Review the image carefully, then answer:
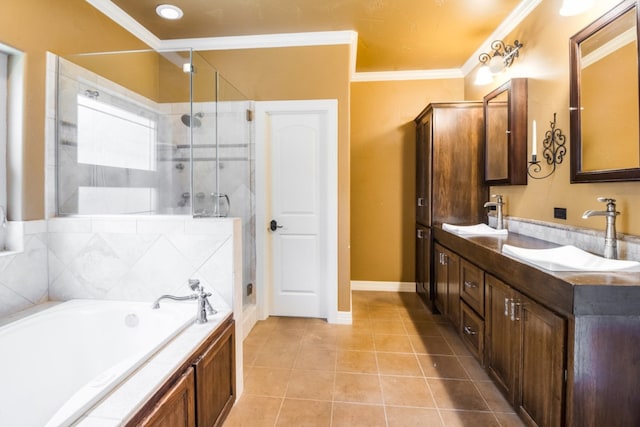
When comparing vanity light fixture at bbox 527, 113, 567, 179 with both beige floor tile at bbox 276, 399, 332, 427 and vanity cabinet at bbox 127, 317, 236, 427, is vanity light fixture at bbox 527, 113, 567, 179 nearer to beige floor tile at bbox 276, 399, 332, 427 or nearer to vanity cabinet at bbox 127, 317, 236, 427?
beige floor tile at bbox 276, 399, 332, 427

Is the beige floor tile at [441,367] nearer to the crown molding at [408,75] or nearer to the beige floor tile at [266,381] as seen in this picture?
the beige floor tile at [266,381]

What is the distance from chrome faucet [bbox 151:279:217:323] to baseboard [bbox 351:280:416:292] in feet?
8.08

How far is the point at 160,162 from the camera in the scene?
248 centimetres

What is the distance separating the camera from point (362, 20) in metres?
2.56

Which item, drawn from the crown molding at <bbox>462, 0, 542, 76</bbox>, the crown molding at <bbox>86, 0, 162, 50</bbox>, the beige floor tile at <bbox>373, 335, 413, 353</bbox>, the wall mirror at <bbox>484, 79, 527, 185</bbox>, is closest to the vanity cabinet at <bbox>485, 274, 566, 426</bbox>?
the beige floor tile at <bbox>373, 335, 413, 353</bbox>

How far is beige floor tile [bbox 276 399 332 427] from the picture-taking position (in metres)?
1.65

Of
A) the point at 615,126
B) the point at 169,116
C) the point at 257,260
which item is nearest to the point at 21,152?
the point at 169,116

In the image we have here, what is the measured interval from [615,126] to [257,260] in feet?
8.77

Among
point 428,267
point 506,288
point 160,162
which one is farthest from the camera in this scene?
point 428,267

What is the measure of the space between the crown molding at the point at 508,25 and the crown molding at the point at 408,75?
0.24m

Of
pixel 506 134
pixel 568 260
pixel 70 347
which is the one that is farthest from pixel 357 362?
pixel 506 134

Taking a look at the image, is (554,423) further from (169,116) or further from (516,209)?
(169,116)

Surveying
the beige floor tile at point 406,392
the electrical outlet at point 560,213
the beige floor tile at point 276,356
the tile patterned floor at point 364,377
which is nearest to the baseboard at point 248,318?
the tile patterned floor at point 364,377

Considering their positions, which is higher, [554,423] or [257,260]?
[257,260]
